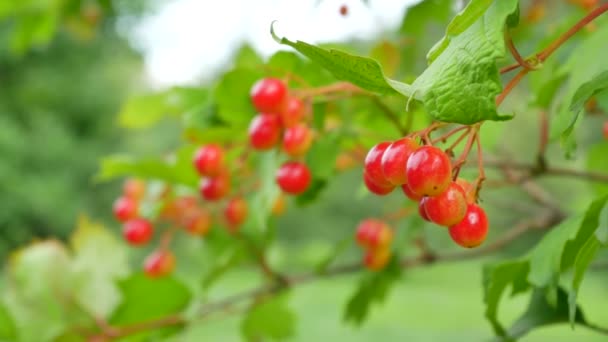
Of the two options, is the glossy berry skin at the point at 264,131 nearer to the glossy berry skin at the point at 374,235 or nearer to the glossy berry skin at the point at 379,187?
the glossy berry skin at the point at 379,187

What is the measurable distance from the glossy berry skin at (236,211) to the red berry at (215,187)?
13 centimetres

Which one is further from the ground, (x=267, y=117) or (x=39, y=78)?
(x=39, y=78)

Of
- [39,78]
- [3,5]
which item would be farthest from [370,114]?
[39,78]

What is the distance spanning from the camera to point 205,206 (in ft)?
3.02

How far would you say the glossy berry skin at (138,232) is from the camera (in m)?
0.91

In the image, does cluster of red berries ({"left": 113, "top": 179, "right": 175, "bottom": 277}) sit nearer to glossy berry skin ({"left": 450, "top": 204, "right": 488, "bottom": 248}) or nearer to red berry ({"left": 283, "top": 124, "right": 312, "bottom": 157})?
red berry ({"left": 283, "top": 124, "right": 312, "bottom": 157})

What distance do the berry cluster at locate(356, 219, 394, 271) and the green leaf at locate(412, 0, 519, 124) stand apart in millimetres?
542

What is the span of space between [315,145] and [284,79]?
0.10 m

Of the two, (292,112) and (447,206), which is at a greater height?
(292,112)

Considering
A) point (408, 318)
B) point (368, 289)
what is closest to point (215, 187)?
point (368, 289)

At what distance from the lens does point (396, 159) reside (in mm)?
358

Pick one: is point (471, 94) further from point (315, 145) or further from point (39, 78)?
point (39, 78)

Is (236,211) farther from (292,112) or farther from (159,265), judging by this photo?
(292,112)

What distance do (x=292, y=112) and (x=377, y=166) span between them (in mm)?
195
